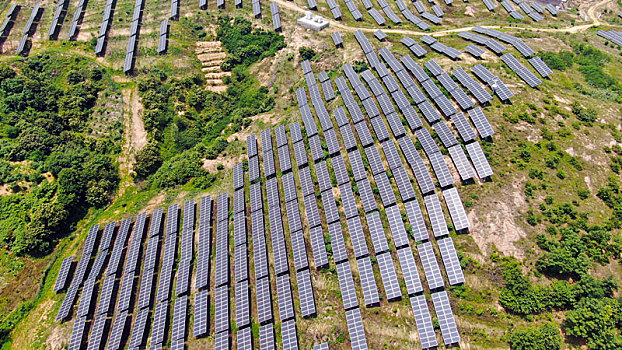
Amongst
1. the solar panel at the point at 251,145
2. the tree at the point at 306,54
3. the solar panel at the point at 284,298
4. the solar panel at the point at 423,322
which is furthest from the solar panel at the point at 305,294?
the tree at the point at 306,54

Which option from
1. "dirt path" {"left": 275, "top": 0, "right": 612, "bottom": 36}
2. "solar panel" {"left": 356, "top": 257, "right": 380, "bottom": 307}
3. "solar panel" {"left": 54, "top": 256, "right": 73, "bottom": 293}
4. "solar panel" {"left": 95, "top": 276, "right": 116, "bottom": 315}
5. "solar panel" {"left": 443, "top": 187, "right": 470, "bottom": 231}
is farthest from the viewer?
"dirt path" {"left": 275, "top": 0, "right": 612, "bottom": 36}

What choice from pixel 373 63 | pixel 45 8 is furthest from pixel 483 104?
pixel 45 8

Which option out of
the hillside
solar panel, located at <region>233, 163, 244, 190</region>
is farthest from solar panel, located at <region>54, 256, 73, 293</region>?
solar panel, located at <region>233, 163, 244, 190</region>

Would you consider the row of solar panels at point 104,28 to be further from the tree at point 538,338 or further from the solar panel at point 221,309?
the tree at point 538,338

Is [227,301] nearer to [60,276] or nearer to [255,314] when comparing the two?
[255,314]

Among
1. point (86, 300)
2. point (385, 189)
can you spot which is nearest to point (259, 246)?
point (385, 189)

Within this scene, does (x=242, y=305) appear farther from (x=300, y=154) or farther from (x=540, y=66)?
(x=540, y=66)

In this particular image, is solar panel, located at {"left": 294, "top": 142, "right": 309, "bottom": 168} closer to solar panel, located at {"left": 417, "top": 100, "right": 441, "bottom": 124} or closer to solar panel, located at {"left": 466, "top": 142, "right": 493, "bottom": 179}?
solar panel, located at {"left": 417, "top": 100, "right": 441, "bottom": 124}
